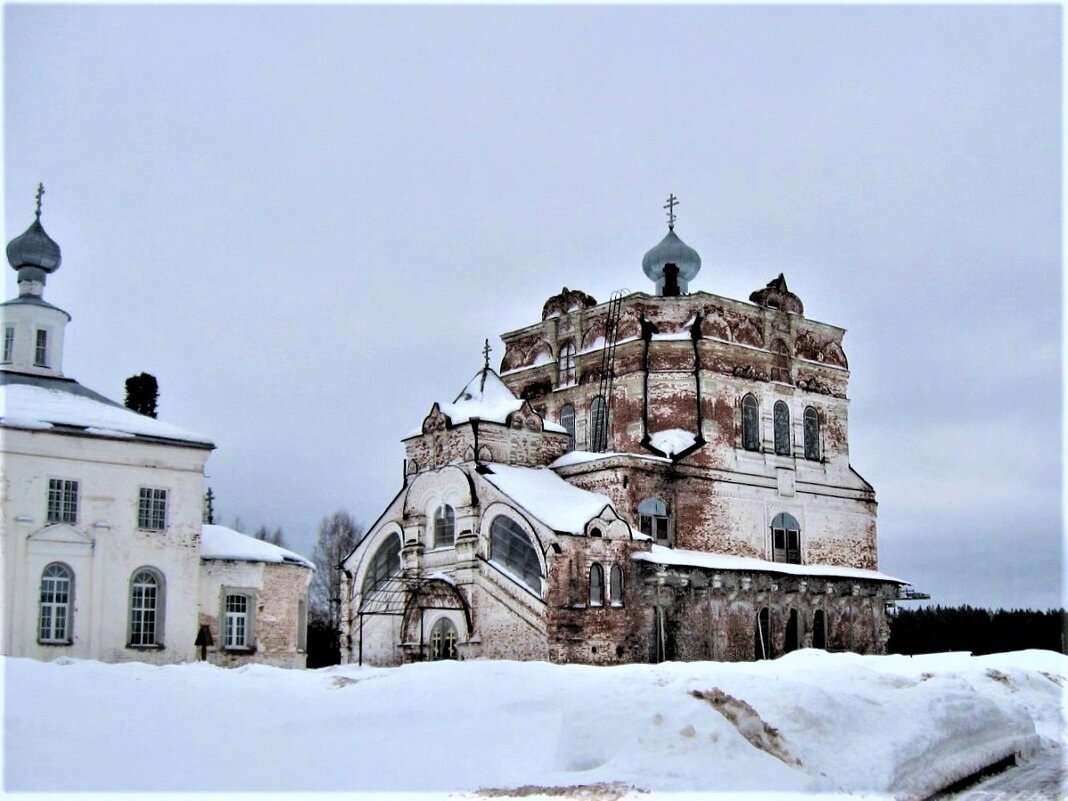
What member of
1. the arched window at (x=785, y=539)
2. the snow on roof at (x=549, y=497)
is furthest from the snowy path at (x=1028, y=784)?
the arched window at (x=785, y=539)

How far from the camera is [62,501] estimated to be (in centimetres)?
2594

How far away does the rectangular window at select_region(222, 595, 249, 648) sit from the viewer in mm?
28906

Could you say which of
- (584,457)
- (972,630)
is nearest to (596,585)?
(584,457)

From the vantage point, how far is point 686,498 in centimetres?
3547

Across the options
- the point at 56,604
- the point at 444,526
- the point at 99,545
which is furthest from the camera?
the point at 444,526

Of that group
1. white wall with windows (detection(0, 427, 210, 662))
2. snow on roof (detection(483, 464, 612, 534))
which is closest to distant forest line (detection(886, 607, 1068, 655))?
snow on roof (detection(483, 464, 612, 534))

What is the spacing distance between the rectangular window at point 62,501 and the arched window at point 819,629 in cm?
2040

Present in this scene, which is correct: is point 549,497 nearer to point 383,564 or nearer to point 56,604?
point 383,564

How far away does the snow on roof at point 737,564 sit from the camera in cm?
3178

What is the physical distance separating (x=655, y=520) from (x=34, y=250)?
680 inches

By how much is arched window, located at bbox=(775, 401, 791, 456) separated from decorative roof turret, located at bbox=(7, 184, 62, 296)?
68.3ft

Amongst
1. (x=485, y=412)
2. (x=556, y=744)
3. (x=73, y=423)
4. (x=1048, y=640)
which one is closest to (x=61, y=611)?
(x=73, y=423)

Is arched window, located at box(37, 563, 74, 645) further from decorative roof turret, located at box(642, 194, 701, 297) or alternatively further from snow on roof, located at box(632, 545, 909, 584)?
decorative roof turret, located at box(642, 194, 701, 297)

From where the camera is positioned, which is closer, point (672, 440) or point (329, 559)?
point (672, 440)
